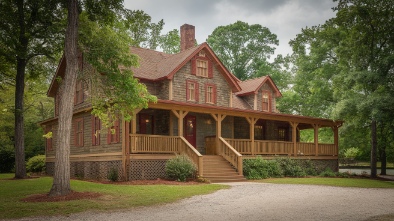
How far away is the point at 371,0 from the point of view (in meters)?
25.1

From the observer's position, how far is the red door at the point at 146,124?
2344cm

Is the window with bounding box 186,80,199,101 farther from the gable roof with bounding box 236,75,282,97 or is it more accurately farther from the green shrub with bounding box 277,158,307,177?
the green shrub with bounding box 277,158,307,177

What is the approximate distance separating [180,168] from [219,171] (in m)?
2.72

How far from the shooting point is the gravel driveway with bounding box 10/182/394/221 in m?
9.67

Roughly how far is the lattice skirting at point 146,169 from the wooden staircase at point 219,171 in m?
2.25

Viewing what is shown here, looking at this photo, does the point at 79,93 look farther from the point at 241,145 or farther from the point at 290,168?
the point at 290,168

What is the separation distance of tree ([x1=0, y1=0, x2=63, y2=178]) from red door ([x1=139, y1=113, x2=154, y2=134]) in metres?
6.75

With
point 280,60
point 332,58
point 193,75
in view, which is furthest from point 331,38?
point 280,60

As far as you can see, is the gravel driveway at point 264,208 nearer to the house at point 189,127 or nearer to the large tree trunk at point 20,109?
the house at point 189,127

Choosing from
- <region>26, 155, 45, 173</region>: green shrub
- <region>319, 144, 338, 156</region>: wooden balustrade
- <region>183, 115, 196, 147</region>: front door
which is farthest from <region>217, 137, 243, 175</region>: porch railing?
<region>26, 155, 45, 173</region>: green shrub

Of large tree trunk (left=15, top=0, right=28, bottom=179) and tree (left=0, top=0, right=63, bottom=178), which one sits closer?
tree (left=0, top=0, right=63, bottom=178)

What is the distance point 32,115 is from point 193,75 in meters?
20.4

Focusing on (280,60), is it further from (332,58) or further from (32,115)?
(32,115)

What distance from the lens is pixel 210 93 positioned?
27453 millimetres
